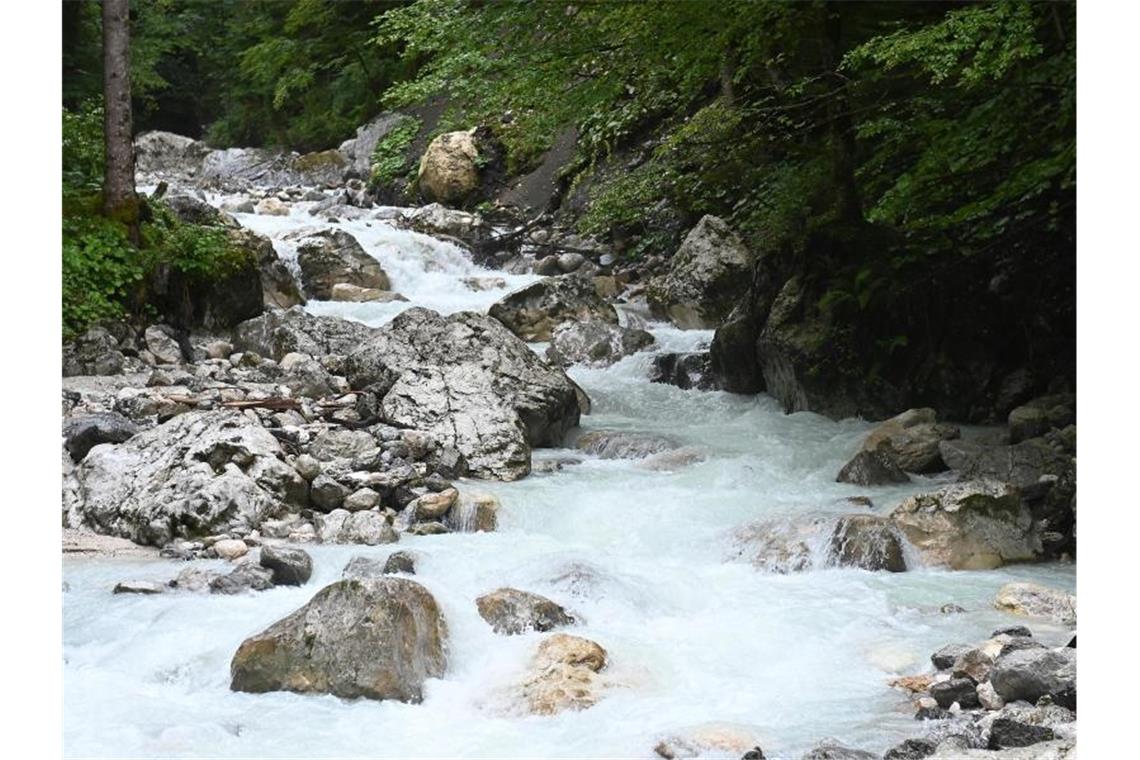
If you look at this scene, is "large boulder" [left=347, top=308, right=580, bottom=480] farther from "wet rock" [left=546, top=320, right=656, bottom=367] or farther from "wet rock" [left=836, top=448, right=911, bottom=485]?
"wet rock" [left=836, top=448, right=911, bottom=485]

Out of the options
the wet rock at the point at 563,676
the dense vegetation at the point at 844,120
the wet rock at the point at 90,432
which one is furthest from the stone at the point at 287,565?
the dense vegetation at the point at 844,120

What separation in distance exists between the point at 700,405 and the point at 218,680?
244 inches

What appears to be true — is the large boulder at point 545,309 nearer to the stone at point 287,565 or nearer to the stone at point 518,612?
the stone at point 287,565

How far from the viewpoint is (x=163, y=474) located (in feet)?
21.1

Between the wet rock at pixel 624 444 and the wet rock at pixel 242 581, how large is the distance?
3.47m

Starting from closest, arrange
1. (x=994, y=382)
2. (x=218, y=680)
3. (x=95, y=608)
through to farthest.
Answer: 1. (x=218, y=680)
2. (x=95, y=608)
3. (x=994, y=382)

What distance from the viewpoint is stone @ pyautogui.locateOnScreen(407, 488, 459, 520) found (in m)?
6.47

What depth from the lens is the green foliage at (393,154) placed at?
19109 mm

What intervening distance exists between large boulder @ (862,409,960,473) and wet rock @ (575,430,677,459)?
1.49m

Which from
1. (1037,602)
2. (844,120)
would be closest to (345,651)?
(1037,602)

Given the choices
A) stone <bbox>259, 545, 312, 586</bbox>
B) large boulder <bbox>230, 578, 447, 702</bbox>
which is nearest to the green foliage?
stone <bbox>259, 545, 312, 586</bbox>

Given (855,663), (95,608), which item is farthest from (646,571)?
(95,608)
